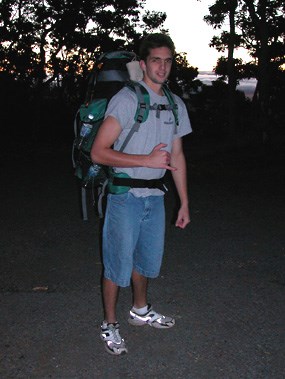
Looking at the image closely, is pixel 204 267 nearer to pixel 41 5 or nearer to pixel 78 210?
pixel 78 210

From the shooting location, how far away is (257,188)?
1024 centimetres

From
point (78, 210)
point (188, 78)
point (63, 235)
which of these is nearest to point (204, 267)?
point (63, 235)

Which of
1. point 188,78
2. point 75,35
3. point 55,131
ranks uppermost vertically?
point 75,35

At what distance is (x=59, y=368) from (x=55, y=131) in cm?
2746

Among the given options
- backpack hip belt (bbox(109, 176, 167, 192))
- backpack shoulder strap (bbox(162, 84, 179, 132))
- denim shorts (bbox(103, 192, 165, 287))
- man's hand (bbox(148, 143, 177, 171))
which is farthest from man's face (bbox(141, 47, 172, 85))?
denim shorts (bbox(103, 192, 165, 287))

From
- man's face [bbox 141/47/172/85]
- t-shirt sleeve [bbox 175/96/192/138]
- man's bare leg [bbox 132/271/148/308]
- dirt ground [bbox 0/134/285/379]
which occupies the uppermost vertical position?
man's face [bbox 141/47/172/85]

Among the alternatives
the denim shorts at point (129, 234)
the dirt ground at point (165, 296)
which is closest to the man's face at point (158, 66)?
the denim shorts at point (129, 234)

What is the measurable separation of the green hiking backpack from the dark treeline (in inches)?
818

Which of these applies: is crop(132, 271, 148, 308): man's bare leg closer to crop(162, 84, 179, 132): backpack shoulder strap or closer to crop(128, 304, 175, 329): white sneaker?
crop(128, 304, 175, 329): white sneaker

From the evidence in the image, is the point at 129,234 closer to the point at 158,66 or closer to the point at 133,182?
the point at 133,182

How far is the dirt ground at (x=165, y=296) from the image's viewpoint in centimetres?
342

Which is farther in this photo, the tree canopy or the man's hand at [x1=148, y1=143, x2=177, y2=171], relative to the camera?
the tree canopy

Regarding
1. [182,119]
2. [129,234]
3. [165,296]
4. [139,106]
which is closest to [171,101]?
[182,119]

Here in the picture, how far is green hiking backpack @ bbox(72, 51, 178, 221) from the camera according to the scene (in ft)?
10.6
